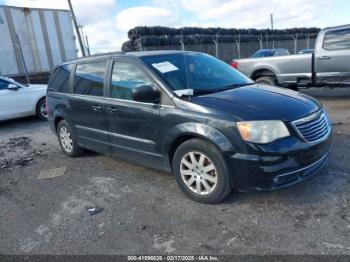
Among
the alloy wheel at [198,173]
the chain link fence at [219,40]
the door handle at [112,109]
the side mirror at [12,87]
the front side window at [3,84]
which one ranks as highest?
the chain link fence at [219,40]

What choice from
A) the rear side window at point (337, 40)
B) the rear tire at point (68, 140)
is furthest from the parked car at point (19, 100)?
the rear side window at point (337, 40)

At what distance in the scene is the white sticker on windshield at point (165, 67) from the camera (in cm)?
400

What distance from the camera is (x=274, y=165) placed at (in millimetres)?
3172

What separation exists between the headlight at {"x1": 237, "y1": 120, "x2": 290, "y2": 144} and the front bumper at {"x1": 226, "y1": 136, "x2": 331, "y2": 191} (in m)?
0.07

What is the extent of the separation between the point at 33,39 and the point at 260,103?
1564 centimetres

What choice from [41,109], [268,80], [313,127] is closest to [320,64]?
[268,80]

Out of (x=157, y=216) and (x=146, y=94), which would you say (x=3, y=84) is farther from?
(x=157, y=216)

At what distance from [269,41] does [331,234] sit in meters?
26.3

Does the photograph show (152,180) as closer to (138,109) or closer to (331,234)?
(138,109)

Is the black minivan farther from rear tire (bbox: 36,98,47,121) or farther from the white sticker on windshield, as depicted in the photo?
rear tire (bbox: 36,98,47,121)

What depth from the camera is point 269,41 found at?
27094mm

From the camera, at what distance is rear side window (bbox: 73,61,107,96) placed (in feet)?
15.2

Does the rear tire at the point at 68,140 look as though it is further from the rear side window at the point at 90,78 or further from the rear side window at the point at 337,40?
the rear side window at the point at 337,40

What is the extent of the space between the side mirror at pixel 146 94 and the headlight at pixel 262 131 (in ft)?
3.53
